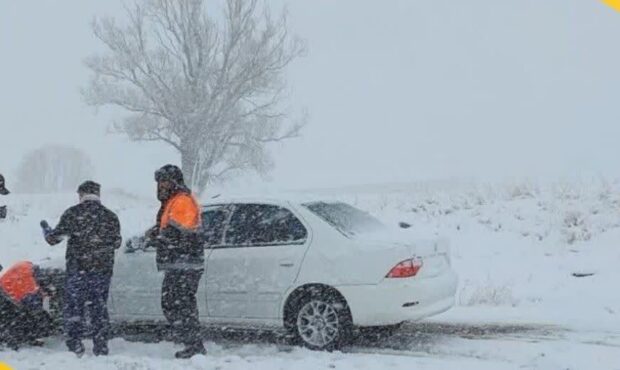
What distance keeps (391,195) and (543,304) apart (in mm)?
9525

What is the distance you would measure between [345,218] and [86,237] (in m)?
2.53

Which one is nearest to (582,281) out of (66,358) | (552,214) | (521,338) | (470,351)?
(552,214)

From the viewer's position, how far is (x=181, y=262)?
6.61m

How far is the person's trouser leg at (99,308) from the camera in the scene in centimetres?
696

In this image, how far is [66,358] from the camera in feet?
22.0

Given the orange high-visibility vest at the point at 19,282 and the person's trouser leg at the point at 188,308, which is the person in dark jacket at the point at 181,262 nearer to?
the person's trouser leg at the point at 188,308

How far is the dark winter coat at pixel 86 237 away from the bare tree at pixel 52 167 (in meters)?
55.1

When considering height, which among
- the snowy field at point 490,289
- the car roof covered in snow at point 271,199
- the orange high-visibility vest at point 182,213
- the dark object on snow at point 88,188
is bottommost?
the snowy field at point 490,289

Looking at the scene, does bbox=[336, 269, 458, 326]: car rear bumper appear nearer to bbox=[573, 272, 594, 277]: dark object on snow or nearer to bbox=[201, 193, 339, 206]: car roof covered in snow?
bbox=[201, 193, 339, 206]: car roof covered in snow

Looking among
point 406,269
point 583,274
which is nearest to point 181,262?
point 406,269

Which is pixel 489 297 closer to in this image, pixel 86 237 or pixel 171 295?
pixel 171 295

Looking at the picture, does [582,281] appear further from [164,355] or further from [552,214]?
[164,355]

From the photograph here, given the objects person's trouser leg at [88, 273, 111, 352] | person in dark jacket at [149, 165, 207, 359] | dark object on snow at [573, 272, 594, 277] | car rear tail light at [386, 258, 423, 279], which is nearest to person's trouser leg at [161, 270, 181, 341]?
person in dark jacket at [149, 165, 207, 359]

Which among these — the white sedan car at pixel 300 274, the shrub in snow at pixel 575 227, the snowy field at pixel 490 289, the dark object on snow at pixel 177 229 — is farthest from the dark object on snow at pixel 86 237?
the shrub in snow at pixel 575 227
